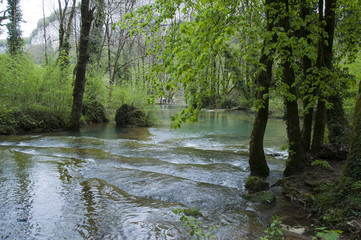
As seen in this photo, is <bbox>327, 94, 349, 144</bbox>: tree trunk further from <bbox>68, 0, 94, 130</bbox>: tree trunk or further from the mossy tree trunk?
<bbox>68, 0, 94, 130</bbox>: tree trunk

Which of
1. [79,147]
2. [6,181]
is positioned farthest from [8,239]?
[79,147]

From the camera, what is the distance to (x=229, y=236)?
3676 millimetres

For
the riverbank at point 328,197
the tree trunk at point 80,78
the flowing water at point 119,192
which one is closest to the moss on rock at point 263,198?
the flowing water at point 119,192

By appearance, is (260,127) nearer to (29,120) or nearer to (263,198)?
(263,198)

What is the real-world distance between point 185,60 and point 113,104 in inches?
744

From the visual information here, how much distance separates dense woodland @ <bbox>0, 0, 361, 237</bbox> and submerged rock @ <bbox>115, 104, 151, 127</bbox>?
629mm

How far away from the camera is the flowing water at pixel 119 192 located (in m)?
3.77

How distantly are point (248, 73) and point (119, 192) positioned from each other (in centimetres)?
343

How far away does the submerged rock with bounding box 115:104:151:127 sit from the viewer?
Answer: 19.1 meters

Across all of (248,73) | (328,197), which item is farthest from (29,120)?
(328,197)

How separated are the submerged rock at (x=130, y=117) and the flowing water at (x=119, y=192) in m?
9.46

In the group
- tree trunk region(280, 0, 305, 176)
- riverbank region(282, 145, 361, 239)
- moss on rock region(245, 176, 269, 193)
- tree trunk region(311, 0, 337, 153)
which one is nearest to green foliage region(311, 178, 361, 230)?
riverbank region(282, 145, 361, 239)

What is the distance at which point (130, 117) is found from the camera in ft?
63.0

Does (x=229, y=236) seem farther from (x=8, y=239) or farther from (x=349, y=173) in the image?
(x=8, y=239)
